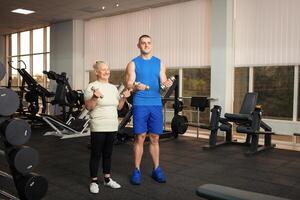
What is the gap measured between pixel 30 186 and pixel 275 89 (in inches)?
200

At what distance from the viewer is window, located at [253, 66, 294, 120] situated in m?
5.88

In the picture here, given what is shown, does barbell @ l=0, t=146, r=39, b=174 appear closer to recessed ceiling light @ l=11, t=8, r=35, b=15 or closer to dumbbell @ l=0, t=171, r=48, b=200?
dumbbell @ l=0, t=171, r=48, b=200

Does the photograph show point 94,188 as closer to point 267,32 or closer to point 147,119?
point 147,119

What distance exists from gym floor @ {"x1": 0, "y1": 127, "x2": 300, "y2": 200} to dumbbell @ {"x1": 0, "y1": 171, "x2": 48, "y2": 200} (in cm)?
39

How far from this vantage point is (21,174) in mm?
2385

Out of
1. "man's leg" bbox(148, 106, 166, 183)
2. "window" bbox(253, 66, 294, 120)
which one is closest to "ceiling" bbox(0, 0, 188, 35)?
"window" bbox(253, 66, 294, 120)

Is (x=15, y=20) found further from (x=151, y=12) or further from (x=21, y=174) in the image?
(x=21, y=174)

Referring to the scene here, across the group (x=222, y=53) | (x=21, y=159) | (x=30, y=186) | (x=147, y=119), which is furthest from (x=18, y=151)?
(x=222, y=53)

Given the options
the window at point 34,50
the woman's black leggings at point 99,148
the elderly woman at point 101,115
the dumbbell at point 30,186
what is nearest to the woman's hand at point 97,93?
the elderly woman at point 101,115

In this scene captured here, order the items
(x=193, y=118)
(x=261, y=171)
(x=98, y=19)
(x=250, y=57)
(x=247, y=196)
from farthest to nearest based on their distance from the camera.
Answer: (x=98, y=19), (x=193, y=118), (x=250, y=57), (x=261, y=171), (x=247, y=196)

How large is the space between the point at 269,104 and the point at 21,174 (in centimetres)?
507

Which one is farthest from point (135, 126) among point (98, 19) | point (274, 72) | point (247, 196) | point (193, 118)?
point (98, 19)

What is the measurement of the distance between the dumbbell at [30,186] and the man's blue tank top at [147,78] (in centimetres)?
115

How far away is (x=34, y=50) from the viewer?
11.2 meters
